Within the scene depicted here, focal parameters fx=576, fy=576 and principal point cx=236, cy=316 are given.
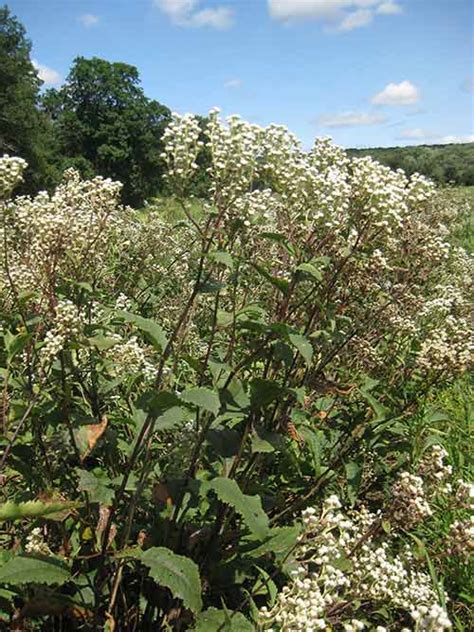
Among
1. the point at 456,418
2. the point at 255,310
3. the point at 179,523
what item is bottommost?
the point at 456,418

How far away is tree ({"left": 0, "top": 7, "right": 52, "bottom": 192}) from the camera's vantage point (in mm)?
54875

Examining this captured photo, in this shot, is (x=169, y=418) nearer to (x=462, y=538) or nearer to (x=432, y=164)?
(x=462, y=538)

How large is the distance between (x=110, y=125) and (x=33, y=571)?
77.1 m

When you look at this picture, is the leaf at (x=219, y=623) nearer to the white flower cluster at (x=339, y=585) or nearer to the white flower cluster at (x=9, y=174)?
the white flower cluster at (x=339, y=585)

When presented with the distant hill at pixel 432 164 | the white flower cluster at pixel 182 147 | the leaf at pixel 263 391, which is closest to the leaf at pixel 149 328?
the leaf at pixel 263 391

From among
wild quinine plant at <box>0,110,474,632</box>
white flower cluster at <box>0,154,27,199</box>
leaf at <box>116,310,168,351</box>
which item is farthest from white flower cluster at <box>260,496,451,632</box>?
white flower cluster at <box>0,154,27,199</box>

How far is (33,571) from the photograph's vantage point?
286 centimetres

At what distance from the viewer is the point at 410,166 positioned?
5369 cm

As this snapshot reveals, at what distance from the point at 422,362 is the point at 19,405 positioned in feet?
10.1

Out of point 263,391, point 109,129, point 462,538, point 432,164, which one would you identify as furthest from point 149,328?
point 109,129

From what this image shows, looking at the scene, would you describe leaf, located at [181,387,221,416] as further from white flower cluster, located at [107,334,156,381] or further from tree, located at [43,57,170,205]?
tree, located at [43,57,170,205]

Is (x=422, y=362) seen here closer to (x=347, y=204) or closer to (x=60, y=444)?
(x=347, y=204)

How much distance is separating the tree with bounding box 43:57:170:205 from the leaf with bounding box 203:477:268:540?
74.3 metres

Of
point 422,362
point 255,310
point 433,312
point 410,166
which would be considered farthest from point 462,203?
point 410,166
